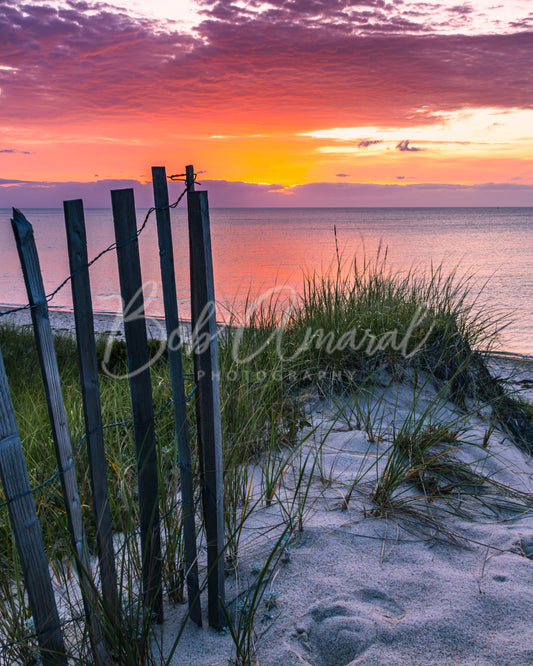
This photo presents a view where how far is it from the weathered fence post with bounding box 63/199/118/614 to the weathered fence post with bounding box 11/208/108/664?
0.07 metres

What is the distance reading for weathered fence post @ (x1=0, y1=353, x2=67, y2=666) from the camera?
151cm

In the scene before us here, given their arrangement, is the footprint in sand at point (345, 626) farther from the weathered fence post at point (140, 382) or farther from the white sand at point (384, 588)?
the weathered fence post at point (140, 382)

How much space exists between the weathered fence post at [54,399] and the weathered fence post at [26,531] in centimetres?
11

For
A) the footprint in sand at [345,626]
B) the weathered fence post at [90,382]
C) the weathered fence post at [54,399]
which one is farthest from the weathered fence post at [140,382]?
the footprint in sand at [345,626]

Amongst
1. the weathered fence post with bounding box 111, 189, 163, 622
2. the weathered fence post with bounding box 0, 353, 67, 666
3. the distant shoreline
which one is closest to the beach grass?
the weathered fence post with bounding box 111, 189, 163, 622

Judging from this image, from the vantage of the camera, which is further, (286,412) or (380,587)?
(286,412)

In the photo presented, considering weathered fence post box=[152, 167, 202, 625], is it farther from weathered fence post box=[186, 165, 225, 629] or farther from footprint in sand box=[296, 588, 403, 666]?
footprint in sand box=[296, 588, 403, 666]

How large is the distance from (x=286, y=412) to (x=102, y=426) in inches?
93.3

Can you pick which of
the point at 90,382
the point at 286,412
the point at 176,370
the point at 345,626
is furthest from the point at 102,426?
the point at 286,412

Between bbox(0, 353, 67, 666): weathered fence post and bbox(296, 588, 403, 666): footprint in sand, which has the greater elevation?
bbox(0, 353, 67, 666): weathered fence post

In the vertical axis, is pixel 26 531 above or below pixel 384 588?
above

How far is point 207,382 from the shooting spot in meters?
1.95

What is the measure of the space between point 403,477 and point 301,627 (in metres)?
1.24

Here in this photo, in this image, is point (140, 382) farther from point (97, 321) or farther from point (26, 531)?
point (97, 321)
